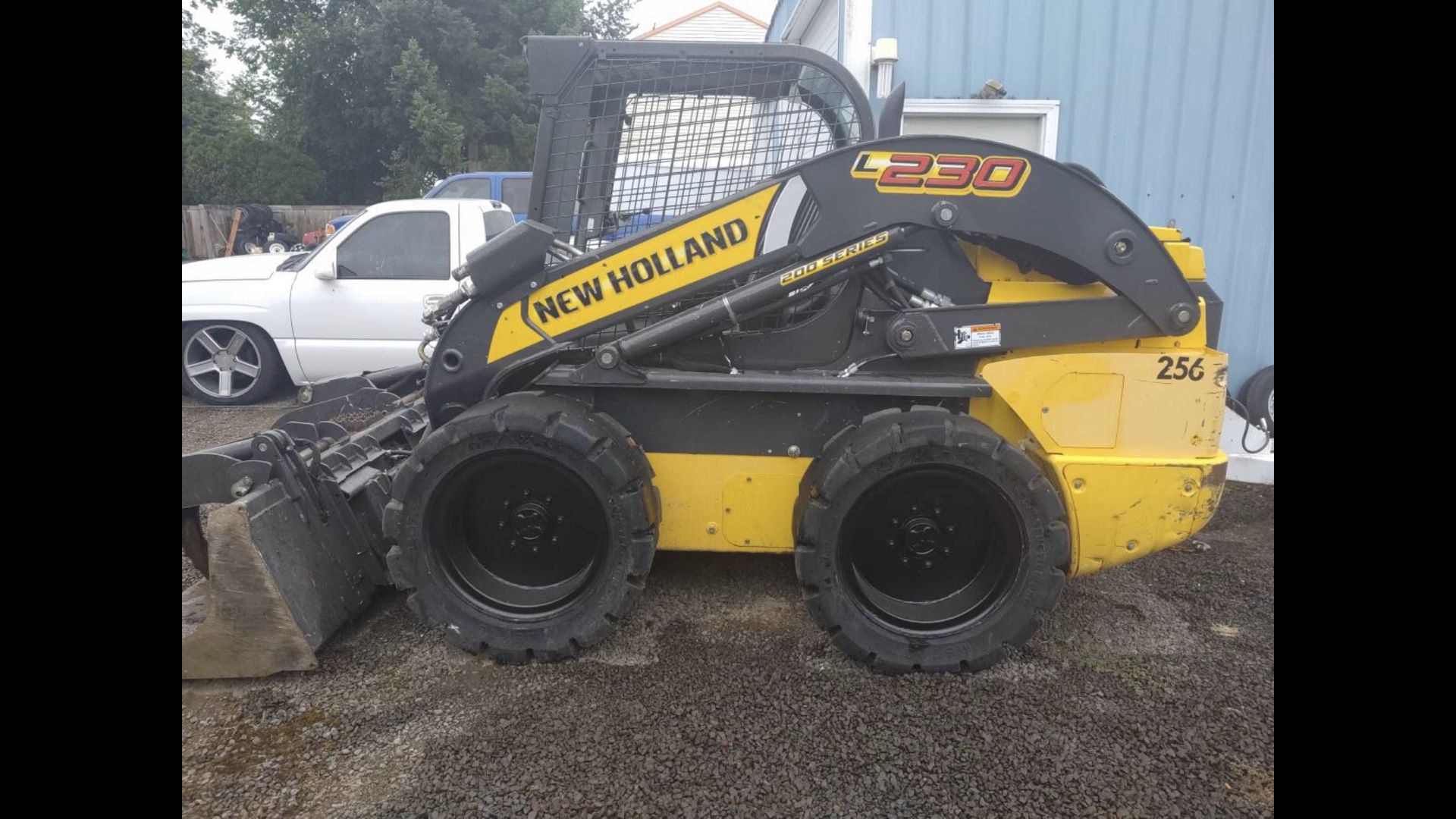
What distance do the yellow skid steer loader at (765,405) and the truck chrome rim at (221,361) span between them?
460 centimetres

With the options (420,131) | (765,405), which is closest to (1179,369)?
(765,405)

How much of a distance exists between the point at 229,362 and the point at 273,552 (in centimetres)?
523

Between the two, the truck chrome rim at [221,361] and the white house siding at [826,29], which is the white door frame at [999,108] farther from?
the truck chrome rim at [221,361]

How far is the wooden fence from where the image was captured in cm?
1842

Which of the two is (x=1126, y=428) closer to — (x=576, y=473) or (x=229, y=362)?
(x=576, y=473)

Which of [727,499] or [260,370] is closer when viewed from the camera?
[727,499]

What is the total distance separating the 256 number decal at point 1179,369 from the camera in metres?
3.18

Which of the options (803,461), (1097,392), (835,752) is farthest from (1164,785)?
(803,461)

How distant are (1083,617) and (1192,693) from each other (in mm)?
607

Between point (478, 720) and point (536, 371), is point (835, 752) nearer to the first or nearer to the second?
point (478, 720)

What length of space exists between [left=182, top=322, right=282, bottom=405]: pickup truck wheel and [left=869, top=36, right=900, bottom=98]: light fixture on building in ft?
19.3

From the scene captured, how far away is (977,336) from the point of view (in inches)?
126

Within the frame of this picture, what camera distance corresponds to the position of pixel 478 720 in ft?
9.56

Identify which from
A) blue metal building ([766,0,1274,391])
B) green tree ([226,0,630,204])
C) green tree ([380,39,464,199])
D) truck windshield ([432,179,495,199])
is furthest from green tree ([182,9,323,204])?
blue metal building ([766,0,1274,391])
